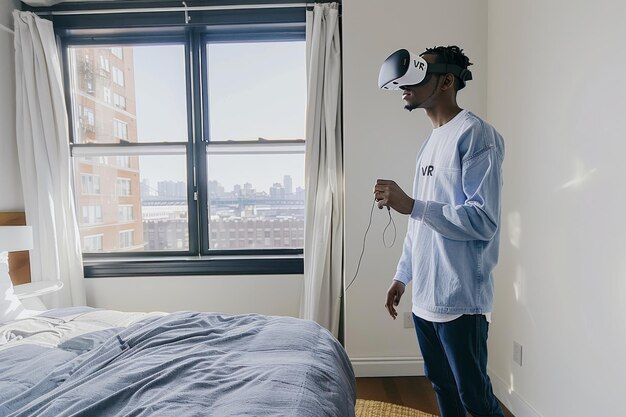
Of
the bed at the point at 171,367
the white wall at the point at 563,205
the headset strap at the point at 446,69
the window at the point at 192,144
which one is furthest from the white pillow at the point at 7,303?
the white wall at the point at 563,205

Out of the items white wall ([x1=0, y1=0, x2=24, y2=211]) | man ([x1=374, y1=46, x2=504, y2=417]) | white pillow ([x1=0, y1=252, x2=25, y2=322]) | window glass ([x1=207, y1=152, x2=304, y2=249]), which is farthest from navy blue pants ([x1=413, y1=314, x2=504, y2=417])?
white wall ([x1=0, y1=0, x2=24, y2=211])

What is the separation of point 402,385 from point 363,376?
0.24m

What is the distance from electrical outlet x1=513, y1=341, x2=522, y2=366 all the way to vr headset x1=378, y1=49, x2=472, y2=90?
1.39 m

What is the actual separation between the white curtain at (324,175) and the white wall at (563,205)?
942mm

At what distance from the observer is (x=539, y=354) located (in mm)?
1743

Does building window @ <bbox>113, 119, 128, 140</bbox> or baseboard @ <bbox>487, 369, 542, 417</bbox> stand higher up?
building window @ <bbox>113, 119, 128, 140</bbox>

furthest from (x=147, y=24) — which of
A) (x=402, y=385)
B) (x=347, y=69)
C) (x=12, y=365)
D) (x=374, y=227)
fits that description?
(x=402, y=385)

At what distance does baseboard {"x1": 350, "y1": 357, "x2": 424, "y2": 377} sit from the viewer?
2381mm

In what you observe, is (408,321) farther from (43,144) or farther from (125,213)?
(43,144)

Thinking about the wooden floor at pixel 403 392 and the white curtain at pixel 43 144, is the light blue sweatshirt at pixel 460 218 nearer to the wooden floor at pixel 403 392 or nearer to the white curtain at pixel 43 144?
the wooden floor at pixel 403 392

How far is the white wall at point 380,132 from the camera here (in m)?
2.28

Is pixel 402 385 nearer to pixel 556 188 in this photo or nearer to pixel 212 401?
pixel 556 188

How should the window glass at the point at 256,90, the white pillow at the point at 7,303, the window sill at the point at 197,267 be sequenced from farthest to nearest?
the window glass at the point at 256,90
the window sill at the point at 197,267
the white pillow at the point at 7,303

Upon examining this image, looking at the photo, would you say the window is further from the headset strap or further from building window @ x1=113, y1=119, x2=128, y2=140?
the headset strap
